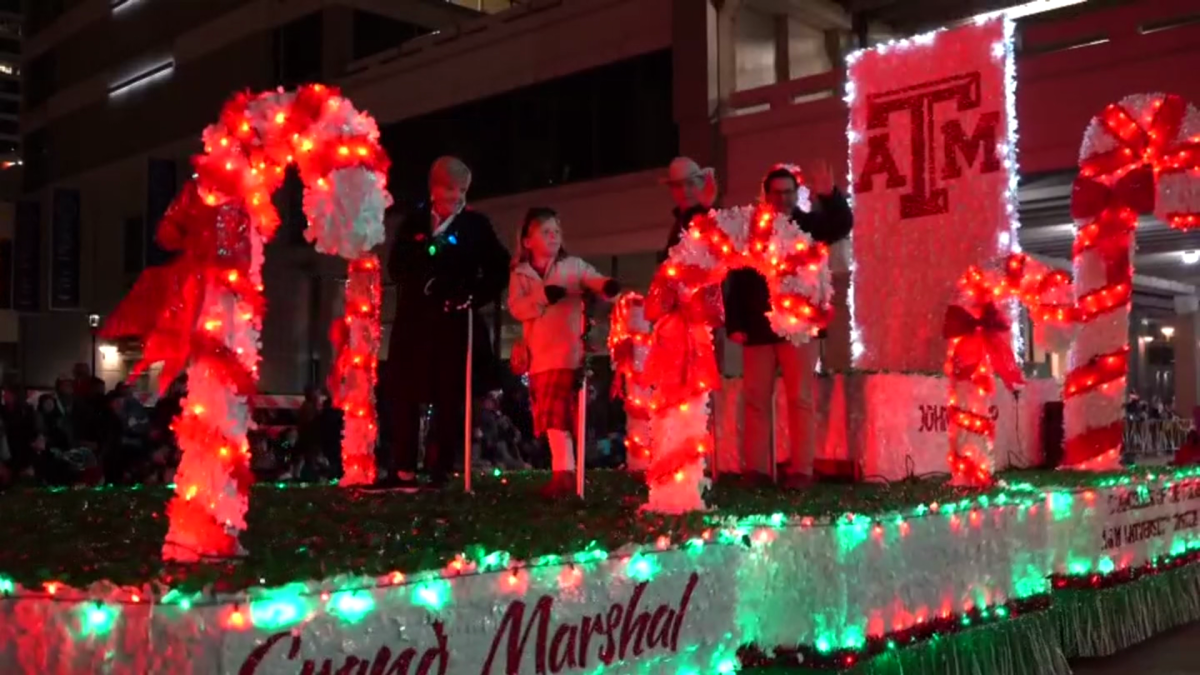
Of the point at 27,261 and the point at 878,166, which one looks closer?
the point at 878,166

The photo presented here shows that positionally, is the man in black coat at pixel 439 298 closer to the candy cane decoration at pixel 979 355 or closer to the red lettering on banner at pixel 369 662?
the candy cane decoration at pixel 979 355

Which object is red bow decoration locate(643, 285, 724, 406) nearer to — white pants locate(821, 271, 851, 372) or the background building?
the background building

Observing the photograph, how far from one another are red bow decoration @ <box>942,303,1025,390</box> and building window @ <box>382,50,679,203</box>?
10.5 meters

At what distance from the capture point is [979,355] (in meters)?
6.01

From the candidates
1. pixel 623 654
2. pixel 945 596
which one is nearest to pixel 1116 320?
pixel 945 596

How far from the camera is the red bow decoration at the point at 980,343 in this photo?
19.7 ft

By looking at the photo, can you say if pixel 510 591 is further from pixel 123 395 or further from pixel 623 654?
pixel 123 395

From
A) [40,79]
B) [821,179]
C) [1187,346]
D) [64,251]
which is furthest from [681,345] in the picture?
[40,79]

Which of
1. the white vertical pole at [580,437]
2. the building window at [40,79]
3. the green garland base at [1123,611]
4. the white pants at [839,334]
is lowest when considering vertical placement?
the green garland base at [1123,611]

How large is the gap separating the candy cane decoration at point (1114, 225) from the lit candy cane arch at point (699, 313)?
11.3 feet

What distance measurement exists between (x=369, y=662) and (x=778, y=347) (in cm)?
384

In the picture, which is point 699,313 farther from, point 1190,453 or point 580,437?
point 1190,453

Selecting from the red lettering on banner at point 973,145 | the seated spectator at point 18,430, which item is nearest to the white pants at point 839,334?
the red lettering on banner at point 973,145

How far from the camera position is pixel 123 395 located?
9.78m
